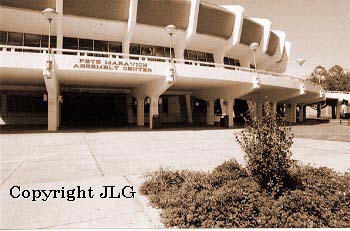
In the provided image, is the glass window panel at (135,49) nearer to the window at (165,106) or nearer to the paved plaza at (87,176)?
the window at (165,106)

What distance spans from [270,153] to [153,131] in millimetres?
18156

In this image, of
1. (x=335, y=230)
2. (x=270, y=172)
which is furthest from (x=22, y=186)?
(x=335, y=230)

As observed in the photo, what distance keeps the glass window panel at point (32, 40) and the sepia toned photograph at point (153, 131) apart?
14cm

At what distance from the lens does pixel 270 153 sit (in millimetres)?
4992

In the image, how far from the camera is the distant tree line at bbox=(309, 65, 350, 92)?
262 ft

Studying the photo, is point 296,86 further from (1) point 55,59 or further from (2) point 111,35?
(1) point 55,59

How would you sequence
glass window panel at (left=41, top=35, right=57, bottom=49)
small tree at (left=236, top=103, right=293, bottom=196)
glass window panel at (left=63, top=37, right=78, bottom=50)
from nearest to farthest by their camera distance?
small tree at (left=236, top=103, right=293, bottom=196)
glass window panel at (left=41, top=35, right=57, bottom=49)
glass window panel at (left=63, top=37, right=78, bottom=50)

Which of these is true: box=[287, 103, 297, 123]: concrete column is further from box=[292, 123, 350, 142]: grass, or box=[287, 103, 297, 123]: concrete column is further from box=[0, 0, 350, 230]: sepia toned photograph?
box=[292, 123, 350, 142]: grass

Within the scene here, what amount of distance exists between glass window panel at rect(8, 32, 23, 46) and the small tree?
28.6 metres

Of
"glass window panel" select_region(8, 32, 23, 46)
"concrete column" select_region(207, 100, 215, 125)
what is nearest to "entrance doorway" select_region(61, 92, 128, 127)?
"glass window panel" select_region(8, 32, 23, 46)

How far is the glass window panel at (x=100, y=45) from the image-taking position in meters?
29.7

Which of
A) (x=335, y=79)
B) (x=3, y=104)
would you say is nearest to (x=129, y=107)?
(x=3, y=104)

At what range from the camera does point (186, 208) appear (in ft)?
14.1

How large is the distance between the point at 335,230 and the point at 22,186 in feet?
20.4
